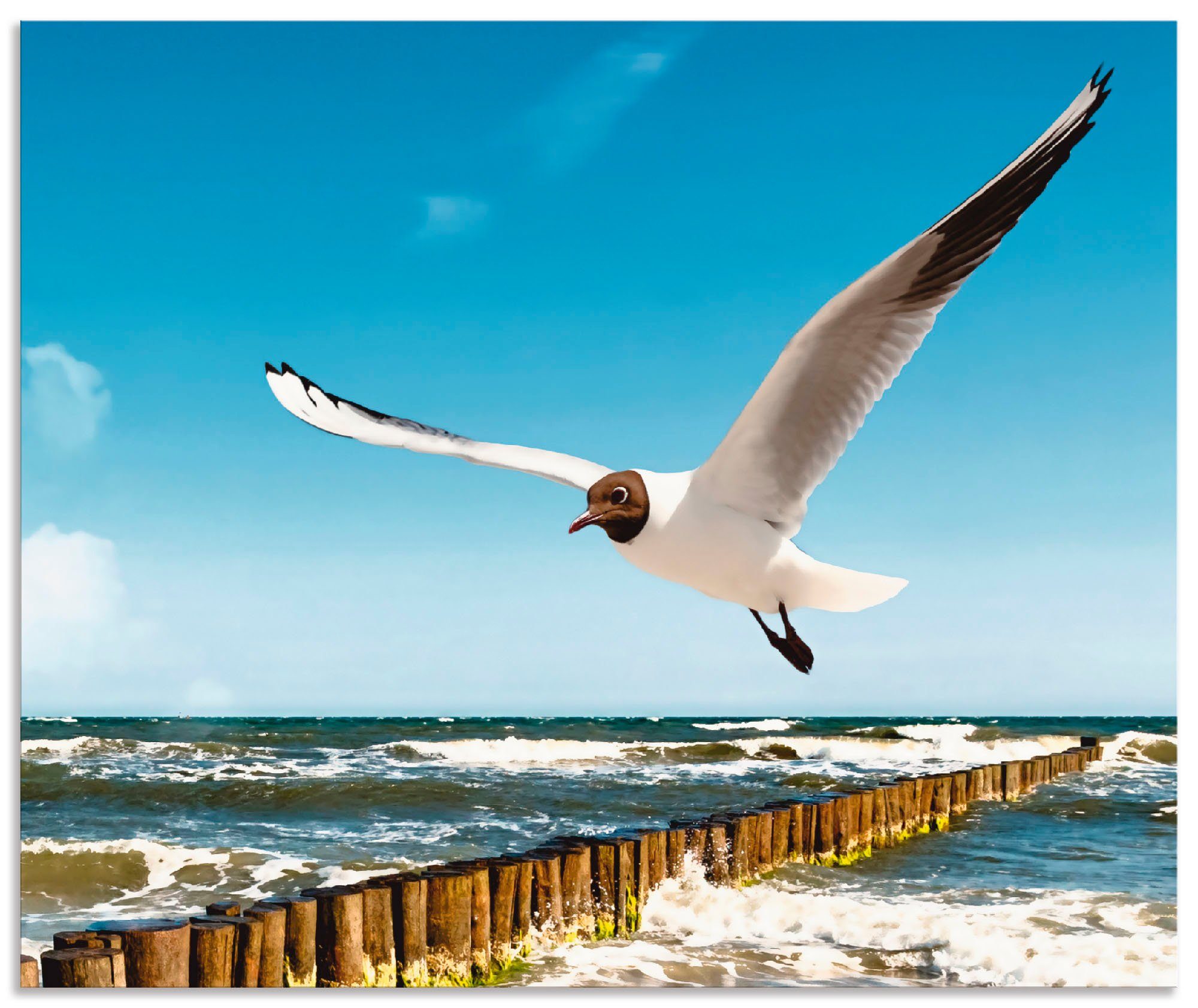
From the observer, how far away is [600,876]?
4.62 metres

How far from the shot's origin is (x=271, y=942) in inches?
136

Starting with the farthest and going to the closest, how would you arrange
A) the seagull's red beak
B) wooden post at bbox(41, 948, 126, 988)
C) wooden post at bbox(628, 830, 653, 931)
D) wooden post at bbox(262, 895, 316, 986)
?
wooden post at bbox(628, 830, 653, 931), wooden post at bbox(262, 895, 316, 986), wooden post at bbox(41, 948, 126, 988), the seagull's red beak

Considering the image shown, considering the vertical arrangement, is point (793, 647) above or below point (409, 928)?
above

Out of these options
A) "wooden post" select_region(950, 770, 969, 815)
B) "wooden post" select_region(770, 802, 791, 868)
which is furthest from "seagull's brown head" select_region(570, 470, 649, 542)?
"wooden post" select_region(950, 770, 969, 815)

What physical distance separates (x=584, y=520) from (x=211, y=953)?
2.00 meters

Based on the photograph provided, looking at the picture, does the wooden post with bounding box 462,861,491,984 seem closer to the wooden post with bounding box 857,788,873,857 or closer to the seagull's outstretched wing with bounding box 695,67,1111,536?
the seagull's outstretched wing with bounding box 695,67,1111,536

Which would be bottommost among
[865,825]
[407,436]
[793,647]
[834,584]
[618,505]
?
[865,825]

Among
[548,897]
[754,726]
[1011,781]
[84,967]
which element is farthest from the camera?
[754,726]

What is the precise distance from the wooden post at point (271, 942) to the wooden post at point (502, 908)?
847 mm

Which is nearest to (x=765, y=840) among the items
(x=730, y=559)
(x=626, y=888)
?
(x=626, y=888)

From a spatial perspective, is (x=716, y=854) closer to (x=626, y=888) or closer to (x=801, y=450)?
(x=626, y=888)

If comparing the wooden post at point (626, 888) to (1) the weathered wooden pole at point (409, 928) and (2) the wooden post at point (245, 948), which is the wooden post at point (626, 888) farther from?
(2) the wooden post at point (245, 948)

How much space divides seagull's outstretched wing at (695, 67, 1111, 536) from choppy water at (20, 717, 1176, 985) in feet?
6.98

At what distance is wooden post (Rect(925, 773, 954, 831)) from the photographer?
8.04 m
